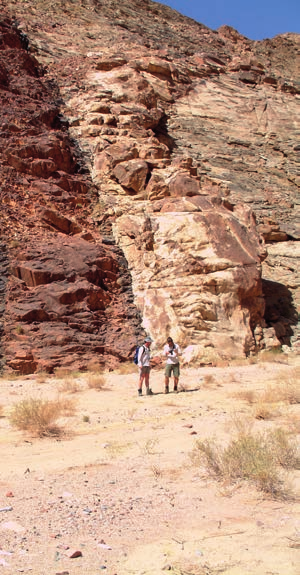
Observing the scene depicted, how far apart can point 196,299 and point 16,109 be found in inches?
462

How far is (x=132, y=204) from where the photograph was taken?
18.8m

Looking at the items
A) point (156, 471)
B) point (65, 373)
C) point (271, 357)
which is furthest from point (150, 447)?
point (271, 357)

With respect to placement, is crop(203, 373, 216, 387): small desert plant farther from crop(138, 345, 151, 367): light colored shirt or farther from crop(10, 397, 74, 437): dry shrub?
crop(10, 397, 74, 437): dry shrub

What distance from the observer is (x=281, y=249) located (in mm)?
22719

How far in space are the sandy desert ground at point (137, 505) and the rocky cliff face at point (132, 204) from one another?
288 inches

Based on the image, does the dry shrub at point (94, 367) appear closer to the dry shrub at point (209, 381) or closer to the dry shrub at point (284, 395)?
the dry shrub at point (209, 381)

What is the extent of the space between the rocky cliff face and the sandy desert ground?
7320 millimetres

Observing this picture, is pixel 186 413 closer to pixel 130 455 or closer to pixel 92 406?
pixel 92 406

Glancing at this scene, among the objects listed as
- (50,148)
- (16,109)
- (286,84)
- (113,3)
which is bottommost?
(50,148)

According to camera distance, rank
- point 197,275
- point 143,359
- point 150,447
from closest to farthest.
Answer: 1. point 150,447
2. point 143,359
3. point 197,275

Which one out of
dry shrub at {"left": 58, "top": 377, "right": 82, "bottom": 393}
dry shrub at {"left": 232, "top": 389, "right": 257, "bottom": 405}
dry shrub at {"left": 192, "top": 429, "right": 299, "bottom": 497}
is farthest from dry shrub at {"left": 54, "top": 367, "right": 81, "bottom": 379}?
dry shrub at {"left": 192, "top": 429, "right": 299, "bottom": 497}

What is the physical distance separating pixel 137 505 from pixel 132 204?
15401 mm

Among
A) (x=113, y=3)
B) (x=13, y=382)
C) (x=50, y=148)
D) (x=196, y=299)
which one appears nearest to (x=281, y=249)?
(x=196, y=299)

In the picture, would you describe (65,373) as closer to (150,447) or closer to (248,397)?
(248,397)
